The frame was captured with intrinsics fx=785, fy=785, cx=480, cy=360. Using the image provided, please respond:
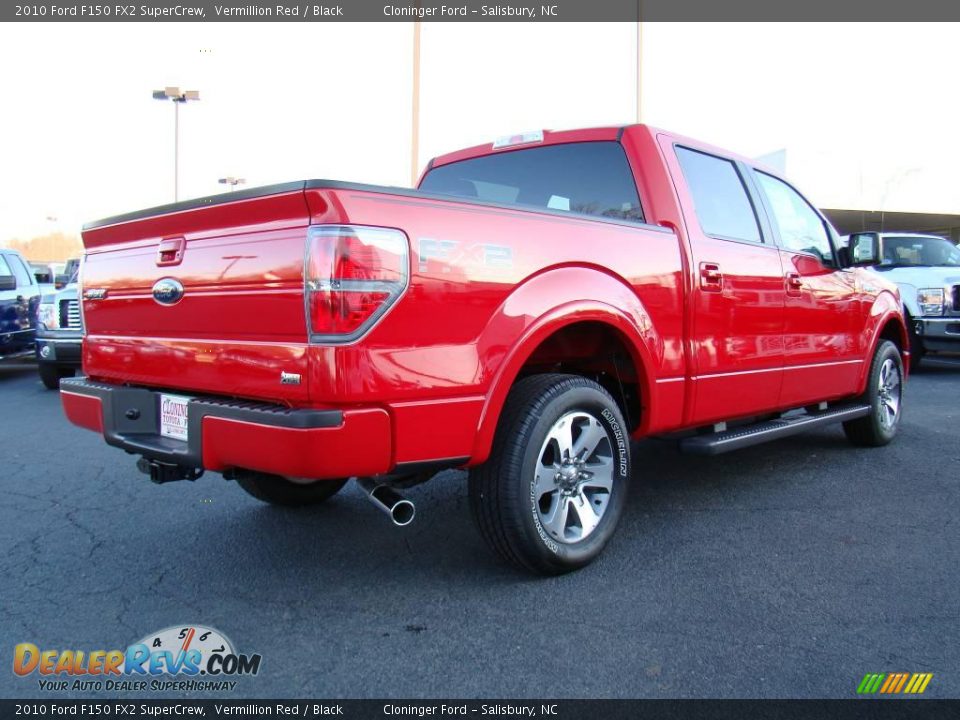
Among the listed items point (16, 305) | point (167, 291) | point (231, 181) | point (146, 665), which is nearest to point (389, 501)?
point (146, 665)

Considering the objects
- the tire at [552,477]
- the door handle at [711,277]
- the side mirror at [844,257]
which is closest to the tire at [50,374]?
the tire at [552,477]

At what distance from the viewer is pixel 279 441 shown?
2574mm

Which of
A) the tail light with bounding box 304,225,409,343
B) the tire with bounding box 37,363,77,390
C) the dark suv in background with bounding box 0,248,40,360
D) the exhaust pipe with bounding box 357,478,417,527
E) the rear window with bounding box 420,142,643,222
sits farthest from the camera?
the dark suv in background with bounding box 0,248,40,360

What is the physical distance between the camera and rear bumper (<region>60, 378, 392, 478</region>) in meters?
2.53

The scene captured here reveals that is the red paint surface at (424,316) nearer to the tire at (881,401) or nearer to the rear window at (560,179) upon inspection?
the rear window at (560,179)

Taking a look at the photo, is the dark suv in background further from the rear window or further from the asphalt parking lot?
the rear window

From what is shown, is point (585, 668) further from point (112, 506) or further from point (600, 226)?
point (112, 506)

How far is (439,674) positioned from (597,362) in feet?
6.03

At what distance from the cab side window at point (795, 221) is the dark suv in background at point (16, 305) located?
9.24m

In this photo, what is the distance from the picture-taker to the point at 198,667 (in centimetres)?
262

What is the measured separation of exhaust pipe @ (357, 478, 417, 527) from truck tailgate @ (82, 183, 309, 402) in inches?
19.9

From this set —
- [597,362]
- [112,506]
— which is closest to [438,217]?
[597,362]

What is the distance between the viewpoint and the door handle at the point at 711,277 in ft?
13.0

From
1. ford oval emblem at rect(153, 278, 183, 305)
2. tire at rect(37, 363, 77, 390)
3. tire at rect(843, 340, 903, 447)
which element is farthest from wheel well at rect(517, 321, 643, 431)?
tire at rect(37, 363, 77, 390)
